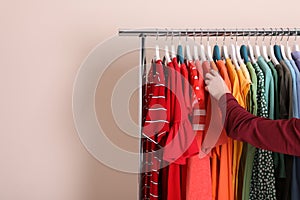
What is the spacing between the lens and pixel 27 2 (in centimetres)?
203

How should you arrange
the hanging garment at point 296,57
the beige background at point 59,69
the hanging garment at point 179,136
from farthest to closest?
the beige background at point 59,69 < the hanging garment at point 296,57 < the hanging garment at point 179,136

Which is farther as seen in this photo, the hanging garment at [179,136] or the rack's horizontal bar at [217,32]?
the rack's horizontal bar at [217,32]

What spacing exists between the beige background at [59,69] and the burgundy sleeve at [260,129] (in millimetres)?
755

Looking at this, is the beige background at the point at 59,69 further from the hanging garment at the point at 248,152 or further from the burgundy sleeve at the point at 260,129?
the burgundy sleeve at the point at 260,129

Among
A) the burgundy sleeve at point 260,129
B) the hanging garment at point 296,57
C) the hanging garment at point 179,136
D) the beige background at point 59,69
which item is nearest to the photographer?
the burgundy sleeve at point 260,129

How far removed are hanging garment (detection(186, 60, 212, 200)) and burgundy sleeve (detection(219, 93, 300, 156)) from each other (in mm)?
81

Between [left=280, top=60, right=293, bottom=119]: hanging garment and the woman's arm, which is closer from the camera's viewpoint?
the woman's arm

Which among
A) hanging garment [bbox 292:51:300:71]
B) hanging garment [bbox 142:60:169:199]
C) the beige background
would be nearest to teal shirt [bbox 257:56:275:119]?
hanging garment [bbox 292:51:300:71]

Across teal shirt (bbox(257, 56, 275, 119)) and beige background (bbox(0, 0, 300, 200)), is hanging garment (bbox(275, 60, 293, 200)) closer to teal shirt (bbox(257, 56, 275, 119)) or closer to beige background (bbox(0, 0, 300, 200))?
teal shirt (bbox(257, 56, 275, 119))

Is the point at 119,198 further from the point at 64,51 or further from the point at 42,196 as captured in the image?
the point at 64,51

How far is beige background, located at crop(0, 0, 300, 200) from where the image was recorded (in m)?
2.03

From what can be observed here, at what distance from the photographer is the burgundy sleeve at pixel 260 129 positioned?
1287mm

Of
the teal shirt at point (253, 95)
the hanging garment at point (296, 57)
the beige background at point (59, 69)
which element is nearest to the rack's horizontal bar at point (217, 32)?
the hanging garment at point (296, 57)

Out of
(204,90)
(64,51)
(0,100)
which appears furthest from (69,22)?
(204,90)
